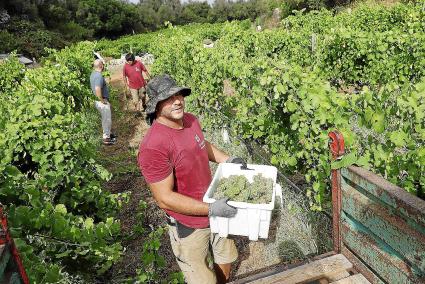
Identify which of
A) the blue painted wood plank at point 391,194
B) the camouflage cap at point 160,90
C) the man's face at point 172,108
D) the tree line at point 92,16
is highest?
the tree line at point 92,16

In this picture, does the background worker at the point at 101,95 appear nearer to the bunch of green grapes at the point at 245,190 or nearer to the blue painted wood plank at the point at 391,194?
the bunch of green grapes at the point at 245,190

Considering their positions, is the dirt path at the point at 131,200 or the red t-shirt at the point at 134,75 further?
the red t-shirt at the point at 134,75

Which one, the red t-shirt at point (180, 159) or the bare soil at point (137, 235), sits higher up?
the red t-shirt at point (180, 159)

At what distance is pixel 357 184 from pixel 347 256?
511mm

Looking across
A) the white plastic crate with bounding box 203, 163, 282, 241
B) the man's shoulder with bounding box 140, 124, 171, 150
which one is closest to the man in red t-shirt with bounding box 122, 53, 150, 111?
the man's shoulder with bounding box 140, 124, 171, 150

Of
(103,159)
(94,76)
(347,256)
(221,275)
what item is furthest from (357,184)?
(94,76)

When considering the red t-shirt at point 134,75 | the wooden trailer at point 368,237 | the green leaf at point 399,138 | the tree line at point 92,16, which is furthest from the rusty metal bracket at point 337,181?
the tree line at point 92,16

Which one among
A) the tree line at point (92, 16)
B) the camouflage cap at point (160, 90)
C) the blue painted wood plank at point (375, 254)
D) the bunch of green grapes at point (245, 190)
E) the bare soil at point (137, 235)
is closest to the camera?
the blue painted wood plank at point (375, 254)

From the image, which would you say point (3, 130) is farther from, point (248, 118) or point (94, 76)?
point (94, 76)

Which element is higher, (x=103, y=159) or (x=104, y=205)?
(x=104, y=205)

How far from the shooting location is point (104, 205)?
3471 millimetres

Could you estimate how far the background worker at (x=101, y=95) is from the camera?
7543 millimetres

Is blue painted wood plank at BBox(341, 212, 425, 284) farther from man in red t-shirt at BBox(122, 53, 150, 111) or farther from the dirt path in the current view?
man in red t-shirt at BBox(122, 53, 150, 111)

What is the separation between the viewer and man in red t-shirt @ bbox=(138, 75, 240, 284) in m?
2.49
